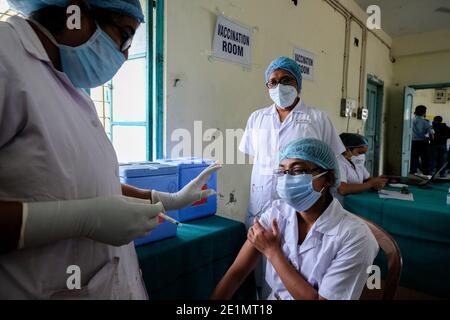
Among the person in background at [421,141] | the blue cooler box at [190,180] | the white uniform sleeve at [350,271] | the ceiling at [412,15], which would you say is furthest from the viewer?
the person in background at [421,141]

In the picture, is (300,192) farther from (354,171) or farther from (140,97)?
(354,171)

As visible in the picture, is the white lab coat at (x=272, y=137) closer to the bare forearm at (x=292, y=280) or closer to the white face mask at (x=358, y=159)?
the white face mask at (x=358, y=159)

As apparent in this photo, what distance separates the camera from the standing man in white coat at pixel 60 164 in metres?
0.54

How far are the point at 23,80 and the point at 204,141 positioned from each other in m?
1.52

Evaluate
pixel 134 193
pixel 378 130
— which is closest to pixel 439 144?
pixel 378 130

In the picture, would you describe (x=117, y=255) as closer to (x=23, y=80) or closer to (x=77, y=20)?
(x=23, y=80)

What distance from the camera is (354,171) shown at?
2377mm

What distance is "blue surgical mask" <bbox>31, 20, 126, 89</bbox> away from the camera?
2.25 ft

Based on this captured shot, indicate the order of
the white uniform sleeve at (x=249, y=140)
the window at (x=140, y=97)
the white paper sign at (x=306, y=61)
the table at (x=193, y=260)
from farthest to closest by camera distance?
the white paper sign at (x=306, y=61), the white uniform sleeve at (x=249, y=140), the window at (x=140, y=97), the table at (x=193, y=260)

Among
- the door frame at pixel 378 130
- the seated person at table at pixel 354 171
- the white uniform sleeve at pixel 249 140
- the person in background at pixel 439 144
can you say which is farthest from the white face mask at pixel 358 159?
the person in background at pixel 439 144

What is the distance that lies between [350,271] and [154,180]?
2.67 ft

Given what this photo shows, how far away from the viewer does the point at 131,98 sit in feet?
6.36

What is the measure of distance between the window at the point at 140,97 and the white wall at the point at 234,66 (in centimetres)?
6
